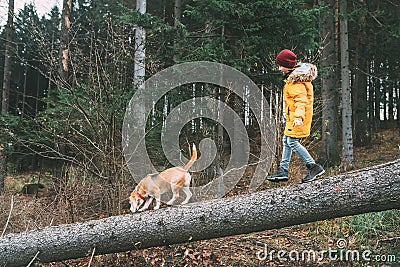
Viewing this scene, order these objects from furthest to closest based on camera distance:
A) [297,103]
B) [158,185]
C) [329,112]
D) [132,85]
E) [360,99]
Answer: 1. [360,99]
2. [329,112]
3. [132,85]
4. [158,185]
5. [297,103]

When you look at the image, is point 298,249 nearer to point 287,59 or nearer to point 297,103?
point 297,103

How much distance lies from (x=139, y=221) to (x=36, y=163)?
1134 cm

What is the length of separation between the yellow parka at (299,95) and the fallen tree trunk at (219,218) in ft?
2.57

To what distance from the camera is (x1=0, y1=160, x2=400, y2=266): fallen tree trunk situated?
14.9 feet

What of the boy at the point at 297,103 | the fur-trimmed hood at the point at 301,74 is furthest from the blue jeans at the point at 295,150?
the fur-trimmed hood at the point at 301,74

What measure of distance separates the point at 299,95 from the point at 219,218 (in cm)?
186

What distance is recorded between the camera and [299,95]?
16.8 ft

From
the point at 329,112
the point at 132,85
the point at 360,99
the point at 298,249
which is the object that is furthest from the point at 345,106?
the point at 298,249

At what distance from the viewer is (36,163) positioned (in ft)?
50.0

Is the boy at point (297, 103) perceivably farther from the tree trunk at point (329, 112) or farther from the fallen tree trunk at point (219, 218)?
the tree trunk at point (329, 112)

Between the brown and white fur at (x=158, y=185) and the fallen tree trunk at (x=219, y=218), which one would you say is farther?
the brown and white fur at (x=158, y=185)

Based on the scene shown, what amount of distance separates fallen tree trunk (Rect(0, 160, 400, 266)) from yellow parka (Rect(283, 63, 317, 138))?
2.57 ft

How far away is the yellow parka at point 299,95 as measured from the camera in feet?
16.8

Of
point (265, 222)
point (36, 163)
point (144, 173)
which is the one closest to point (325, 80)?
point (144, 173)
